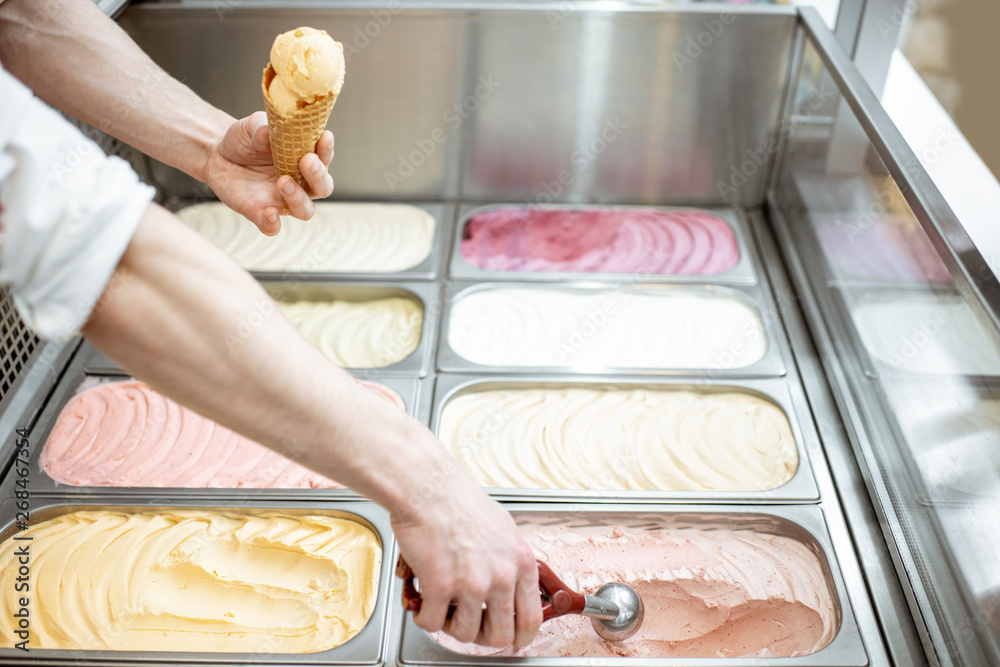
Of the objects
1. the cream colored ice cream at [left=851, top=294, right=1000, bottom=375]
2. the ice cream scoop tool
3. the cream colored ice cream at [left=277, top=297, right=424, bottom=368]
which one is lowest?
the cream colored ice cream at [left=277, top=297, right=424, bottom=368]

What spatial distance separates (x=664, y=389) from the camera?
1.88m

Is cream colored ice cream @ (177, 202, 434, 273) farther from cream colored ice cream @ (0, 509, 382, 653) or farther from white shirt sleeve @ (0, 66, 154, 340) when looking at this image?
white shirt sleeve @ (0, 66, 154, 340)

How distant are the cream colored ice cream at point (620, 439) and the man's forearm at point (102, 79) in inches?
32.4

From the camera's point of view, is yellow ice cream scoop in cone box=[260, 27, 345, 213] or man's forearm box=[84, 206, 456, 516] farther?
yellow ice cream scoop in cone box=[260, 27, 345, 213]

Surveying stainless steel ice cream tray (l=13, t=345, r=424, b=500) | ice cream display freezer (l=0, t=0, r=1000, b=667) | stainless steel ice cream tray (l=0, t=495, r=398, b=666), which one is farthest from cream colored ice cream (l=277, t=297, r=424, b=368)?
stainless steel ice cream tray (l=0, t=495, r=398, b=666)

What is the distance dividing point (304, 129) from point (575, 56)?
1.10 m

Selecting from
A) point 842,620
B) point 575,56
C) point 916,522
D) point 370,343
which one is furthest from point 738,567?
point 575,56

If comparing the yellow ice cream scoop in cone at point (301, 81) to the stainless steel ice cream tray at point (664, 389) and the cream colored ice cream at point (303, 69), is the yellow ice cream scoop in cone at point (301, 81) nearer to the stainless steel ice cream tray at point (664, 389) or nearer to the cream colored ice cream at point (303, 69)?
the cream colored ice cream at point (303, 69)

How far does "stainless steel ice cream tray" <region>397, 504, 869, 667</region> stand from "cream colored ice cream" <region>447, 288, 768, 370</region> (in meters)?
0.44

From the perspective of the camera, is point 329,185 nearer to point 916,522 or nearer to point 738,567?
point 738,567

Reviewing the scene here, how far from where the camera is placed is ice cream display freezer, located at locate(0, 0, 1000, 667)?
1340 millimetres

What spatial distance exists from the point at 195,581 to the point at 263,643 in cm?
21

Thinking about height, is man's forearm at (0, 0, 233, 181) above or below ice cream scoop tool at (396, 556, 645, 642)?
above

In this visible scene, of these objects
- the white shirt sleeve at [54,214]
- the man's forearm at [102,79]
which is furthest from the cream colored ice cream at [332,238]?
the white shirt sleeve at [54,214]
